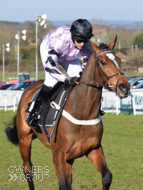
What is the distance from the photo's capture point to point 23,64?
80812 millimetres

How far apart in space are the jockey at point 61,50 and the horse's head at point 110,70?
1.18 ft

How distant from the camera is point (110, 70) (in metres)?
4.25

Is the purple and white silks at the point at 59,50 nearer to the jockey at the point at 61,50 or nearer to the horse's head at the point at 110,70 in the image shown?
the jockey at the point at 61,50

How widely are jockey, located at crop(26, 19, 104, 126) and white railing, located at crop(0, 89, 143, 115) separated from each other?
1128cm

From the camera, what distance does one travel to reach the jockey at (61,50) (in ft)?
16.2

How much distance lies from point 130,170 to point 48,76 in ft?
9.18

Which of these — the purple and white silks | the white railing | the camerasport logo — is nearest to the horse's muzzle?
the purple and white silks

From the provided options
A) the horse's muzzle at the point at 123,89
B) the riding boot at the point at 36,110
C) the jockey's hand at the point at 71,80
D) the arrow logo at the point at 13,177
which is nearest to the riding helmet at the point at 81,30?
the jockey's hand at the point at 71,80

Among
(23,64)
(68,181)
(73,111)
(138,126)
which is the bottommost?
(23,64)

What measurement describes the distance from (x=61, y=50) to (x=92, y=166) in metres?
3.16

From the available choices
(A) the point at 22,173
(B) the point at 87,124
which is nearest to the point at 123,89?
(B) the point at 87,124

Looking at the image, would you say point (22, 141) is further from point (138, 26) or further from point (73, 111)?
point (138, 26)

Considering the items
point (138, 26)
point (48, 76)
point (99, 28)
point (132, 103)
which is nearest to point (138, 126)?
point (132, 103)

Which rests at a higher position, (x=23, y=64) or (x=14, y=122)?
(x=14, y=122)
